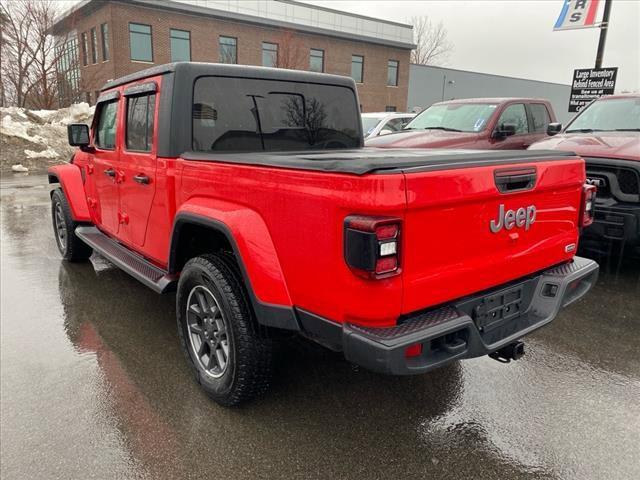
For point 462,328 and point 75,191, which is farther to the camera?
point 75,191

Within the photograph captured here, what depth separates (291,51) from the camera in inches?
1223

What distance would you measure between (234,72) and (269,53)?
30.0 m

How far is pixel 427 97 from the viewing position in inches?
1430

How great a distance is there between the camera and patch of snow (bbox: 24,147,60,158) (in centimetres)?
1630

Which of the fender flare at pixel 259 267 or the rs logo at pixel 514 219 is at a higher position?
the rs logo at pixel 514 219

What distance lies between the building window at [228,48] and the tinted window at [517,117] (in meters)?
24.8

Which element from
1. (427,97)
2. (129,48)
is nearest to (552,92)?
(427,97)

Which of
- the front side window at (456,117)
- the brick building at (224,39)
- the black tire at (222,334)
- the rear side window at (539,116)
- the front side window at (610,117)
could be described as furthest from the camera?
the brick building at (224,39)

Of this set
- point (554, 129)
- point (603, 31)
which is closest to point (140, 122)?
point (554, 129)

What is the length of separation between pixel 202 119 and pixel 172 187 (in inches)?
20.4

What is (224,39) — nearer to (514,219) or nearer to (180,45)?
(180,45)

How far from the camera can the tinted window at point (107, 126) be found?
4414 millimetres

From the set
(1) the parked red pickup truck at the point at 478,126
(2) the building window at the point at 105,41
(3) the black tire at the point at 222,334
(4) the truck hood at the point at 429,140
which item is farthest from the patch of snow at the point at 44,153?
(3) the black tire at the point at 222,334

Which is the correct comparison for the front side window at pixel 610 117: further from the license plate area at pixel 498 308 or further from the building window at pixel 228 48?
the building window at pixel 228 48
